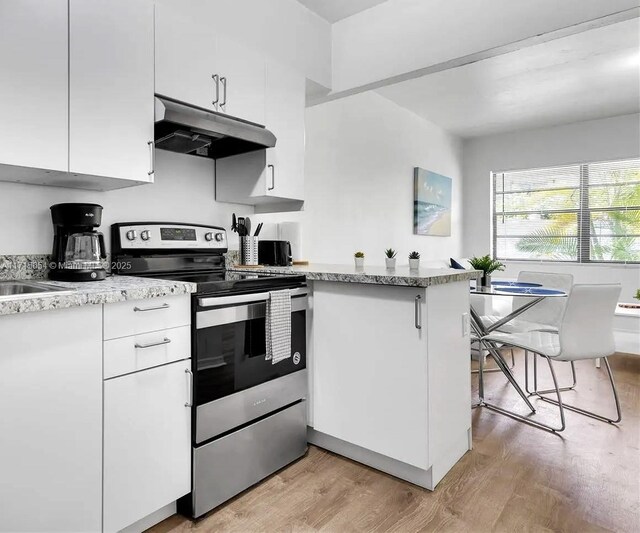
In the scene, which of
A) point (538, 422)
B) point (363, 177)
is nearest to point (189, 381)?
point (538, 422)

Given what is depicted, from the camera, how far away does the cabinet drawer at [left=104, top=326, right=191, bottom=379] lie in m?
1.41

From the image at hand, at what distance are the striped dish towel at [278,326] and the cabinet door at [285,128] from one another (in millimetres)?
718

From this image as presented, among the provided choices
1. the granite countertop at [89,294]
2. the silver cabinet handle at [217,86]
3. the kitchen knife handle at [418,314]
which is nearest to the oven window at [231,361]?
the granite countertop at [89,294]

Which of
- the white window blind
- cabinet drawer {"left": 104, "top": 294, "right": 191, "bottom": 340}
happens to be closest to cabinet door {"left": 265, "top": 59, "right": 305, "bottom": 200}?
cabinet drawer {"left": 104, "top": 294, "right": 191, "bottom": 340}

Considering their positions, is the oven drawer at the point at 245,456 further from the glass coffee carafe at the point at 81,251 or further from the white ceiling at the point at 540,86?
the white ceiling at the point at 540,86

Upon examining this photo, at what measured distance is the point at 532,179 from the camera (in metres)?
5.85

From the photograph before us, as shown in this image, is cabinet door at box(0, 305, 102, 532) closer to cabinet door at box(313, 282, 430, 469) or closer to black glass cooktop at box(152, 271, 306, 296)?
black glass cooktop at box(152, 271, 306, 296)

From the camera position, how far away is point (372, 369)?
1.95m

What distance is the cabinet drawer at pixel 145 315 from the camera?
55.3 inches

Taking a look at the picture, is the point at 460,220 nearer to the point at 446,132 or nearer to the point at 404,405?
the point at 446,132

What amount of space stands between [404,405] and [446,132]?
15.5ft

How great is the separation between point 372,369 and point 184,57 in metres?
1.68

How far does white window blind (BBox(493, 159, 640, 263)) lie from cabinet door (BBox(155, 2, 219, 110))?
5.08 m

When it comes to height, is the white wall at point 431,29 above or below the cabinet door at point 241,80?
above
